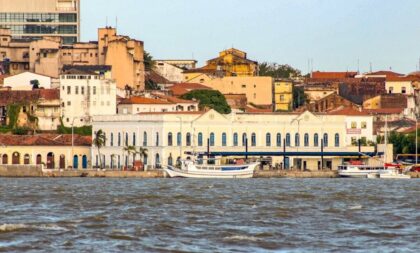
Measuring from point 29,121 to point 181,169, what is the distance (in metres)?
26.1

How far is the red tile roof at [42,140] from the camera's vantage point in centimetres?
14338

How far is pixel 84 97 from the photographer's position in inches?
6117

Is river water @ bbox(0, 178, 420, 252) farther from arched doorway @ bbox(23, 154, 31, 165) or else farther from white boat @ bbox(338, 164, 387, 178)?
arched doorway @ bbox(23, 154, 31, 165)

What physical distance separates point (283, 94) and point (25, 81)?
33810 mm

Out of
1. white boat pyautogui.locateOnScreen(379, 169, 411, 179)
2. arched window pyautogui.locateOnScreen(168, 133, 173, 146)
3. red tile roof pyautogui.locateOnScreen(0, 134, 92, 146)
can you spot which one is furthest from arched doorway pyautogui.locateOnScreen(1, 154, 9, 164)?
white boat pyautogui.locateOnScreen(379, 169, 411, 179)

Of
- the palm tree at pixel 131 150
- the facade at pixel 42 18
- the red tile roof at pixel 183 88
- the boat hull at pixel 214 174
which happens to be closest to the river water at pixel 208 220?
the boat hull at pixel 214 174

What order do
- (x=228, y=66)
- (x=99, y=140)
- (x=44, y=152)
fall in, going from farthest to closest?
(x=228, y=66) → (x=44, y=152) → (x=99, y=140)

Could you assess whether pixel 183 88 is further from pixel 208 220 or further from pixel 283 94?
pixel 208 220

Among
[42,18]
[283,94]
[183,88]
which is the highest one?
[42,18]

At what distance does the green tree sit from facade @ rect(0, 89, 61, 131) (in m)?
13.8

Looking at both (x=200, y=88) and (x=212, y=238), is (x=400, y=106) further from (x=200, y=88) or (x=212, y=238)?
(x=212, y=238)

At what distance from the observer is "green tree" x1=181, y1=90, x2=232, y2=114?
163 m

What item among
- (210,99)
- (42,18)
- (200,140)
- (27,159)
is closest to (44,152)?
(27,159)

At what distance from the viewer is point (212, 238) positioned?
2352 inches
